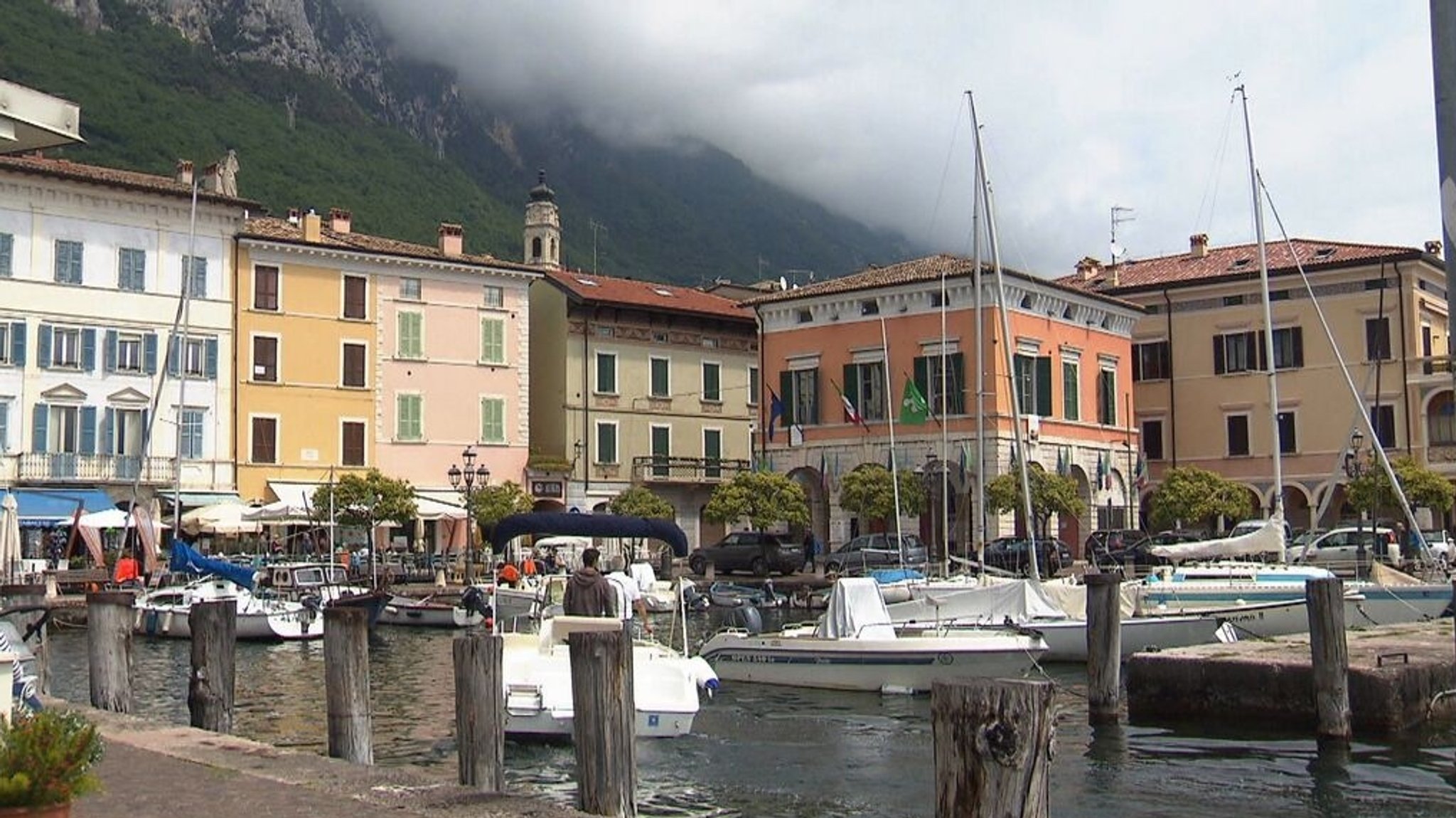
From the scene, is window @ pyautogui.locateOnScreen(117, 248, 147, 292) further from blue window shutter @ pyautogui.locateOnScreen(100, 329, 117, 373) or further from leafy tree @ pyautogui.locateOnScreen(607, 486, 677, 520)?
leafy tree @ pyautogui.locateOnScreen(607, 486, 677, 520)

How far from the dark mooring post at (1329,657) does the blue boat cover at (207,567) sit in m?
26.2

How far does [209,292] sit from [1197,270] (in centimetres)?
3723

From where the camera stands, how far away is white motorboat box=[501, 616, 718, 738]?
1809 centimetres

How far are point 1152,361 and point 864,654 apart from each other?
4128 cm

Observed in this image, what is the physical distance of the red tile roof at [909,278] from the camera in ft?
172

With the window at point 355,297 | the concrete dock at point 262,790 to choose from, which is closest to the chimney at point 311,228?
the window at point 355,297

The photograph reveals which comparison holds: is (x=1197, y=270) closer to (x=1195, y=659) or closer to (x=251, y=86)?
(x=1195, y=659)

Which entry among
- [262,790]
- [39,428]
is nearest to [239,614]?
[39,428]

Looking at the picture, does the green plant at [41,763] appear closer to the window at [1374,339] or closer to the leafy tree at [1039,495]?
the leafy tree at [1039,495]

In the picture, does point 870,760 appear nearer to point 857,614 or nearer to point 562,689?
point 562,689

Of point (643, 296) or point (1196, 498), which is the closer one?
point (1196, 498)

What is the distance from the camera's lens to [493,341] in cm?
5834

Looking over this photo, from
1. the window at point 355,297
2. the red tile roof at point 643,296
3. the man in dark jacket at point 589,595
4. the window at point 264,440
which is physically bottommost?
the man in dark jacket at point 589,595

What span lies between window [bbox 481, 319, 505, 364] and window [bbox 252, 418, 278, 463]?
864cm
